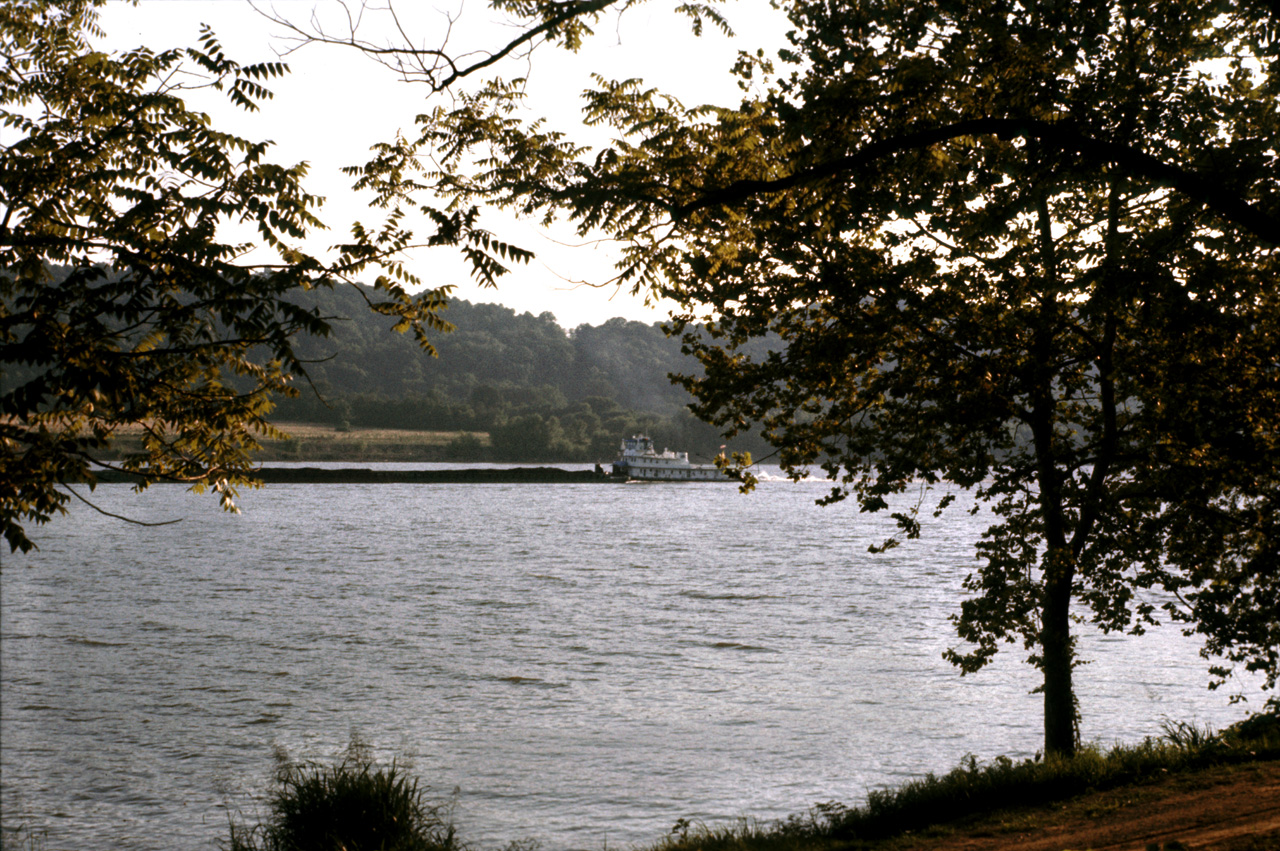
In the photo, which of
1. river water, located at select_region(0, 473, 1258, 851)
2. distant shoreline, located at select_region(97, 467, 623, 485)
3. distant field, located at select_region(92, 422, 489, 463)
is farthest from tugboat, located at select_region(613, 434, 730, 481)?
river water, located at select_region(0, 473, 1258, 851)

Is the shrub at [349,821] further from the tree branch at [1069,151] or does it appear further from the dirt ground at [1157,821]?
the tree branch at [1069,151]

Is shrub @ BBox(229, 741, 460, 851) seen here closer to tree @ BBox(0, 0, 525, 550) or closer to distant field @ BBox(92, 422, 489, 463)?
tree @ BBox(0, 0, 525, 550)

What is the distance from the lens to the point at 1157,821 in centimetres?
1013

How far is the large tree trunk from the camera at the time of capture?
46.0 ft

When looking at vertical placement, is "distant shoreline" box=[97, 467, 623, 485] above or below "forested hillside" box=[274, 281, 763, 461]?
below

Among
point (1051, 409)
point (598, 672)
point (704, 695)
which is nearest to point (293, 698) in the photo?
point (598, 672)

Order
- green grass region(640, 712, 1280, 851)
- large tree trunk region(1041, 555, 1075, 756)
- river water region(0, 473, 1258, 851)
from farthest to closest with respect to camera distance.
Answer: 1. river water region(0, 473, 1258, 851)
2. large tree trunk region(1041, 555, 1075, 756)
3. green grass region(640, 712, 1280, 851)

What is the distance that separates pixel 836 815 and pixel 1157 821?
387cm

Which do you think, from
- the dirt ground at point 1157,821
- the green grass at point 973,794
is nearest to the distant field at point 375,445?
the green grass at point 973,794

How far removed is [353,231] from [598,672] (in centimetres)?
2267

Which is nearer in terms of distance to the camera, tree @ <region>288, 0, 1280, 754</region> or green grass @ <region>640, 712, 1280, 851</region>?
tree @ <region>288, 0, 1280, 754</region>

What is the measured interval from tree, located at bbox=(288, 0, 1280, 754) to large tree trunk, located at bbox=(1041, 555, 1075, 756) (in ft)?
0.15

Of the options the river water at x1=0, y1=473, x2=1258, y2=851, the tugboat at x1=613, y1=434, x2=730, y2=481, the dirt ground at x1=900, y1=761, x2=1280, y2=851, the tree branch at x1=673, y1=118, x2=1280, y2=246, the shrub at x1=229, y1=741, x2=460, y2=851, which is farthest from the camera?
the tugboat at x1=613, y1=434, x2=730, y2=481

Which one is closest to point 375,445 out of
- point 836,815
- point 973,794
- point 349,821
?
point 349,821
